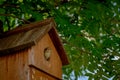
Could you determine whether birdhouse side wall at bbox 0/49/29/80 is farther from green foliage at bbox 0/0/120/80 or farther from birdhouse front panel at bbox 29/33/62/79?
green foliage at bbox 0/0/120/80

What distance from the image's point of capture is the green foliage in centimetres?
491

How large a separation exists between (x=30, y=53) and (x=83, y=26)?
1938 millimetres

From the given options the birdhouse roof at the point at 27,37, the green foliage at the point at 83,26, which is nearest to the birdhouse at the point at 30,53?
the birdhouse roof at the point at 27,37

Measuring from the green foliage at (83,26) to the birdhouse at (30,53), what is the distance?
557mm

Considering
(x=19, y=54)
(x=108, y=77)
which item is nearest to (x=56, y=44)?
(x=19, y=54)

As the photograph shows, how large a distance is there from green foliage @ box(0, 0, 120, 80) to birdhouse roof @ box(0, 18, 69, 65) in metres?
0.46

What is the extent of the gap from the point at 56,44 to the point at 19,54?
1.99 feet

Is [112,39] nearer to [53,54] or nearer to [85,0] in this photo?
[85,0]

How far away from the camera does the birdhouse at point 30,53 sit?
139 inches

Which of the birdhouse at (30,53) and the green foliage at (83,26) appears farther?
the green foliage at (83,26)

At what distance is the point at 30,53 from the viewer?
353 centimetres

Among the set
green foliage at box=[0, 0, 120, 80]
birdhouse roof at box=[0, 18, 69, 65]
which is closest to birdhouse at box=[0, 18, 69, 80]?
birdhouse roof at box=[0, 18, 69, 65]

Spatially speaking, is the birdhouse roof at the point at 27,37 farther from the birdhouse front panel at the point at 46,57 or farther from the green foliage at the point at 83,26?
the green foliage at the point at 83,26

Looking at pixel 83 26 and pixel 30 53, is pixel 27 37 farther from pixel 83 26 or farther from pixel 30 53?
pixel 83 26
